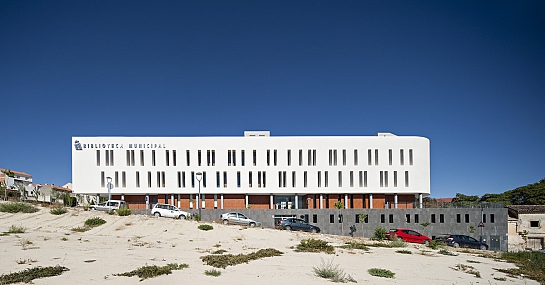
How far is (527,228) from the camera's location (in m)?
50.5

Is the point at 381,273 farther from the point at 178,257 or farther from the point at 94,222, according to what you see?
the point at 94,222

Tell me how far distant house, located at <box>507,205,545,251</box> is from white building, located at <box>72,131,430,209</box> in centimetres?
1316

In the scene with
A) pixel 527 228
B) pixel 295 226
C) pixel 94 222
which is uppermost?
pixel 94 222

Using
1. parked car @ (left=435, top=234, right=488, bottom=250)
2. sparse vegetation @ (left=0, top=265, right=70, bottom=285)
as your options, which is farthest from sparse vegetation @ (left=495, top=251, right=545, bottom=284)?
sparse vegetation @ (left=0, top=265, right=70, bottom=285)

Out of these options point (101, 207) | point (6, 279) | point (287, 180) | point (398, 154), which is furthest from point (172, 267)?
point (398, 154)

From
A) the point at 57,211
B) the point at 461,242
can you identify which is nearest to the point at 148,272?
the point at 57,211

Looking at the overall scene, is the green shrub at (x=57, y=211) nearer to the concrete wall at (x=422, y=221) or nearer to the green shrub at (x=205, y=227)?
the green shrub at (x=205, y=227)

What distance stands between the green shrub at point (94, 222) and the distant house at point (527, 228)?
1975 inches

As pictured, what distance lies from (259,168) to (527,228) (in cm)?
3796

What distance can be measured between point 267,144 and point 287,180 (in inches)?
228

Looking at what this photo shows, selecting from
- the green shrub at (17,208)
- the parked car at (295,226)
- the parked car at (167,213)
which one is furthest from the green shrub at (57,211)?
the parked car at (295,226)

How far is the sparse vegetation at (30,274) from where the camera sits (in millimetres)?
9962

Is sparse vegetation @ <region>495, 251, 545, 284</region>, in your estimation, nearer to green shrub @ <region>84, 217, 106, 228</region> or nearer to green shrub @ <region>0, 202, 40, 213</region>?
green shrub @ <region>84, 217, 106, 228</region>

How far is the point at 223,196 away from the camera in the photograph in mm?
51719
